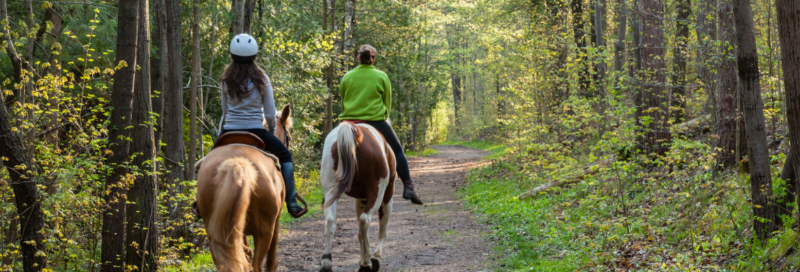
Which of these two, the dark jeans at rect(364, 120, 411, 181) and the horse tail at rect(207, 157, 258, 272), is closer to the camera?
the horse tail at rect(207, 157, 258, 272)

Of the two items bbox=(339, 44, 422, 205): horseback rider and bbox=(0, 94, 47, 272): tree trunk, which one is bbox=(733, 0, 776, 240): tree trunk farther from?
bbox=(0, 94, 47, 272): tree trunk

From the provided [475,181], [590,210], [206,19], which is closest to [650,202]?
[590,210]

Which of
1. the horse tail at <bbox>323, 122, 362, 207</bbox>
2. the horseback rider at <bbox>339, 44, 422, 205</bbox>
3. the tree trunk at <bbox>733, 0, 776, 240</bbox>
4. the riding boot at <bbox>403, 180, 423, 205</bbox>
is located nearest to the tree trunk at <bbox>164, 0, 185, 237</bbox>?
the horseback rider at <bbox>339, 44, 422, 205</bbox>

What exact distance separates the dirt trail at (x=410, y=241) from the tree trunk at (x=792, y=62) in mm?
3731

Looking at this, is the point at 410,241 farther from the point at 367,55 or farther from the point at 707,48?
the point at 707,48

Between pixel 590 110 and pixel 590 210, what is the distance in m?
1.72

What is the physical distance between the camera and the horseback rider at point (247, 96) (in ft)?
16.1

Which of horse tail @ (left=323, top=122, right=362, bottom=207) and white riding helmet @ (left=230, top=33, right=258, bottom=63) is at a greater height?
white riding helmet @ (left=230, top=33, right=258, bottom=63)

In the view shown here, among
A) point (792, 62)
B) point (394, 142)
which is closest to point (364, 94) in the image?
point (394, 142)

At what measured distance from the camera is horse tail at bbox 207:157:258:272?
4062mm

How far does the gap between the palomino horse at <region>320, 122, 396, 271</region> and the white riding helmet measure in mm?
1572

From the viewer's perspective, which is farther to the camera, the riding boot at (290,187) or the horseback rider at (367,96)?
the horseback rider at (367,96)

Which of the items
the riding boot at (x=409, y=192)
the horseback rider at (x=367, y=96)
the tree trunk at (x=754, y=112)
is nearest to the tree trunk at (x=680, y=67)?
the tree trunk at (x=754, y=112)

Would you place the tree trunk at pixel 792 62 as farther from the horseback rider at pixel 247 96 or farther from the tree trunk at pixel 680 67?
the horseback rider at pixel 247 96
